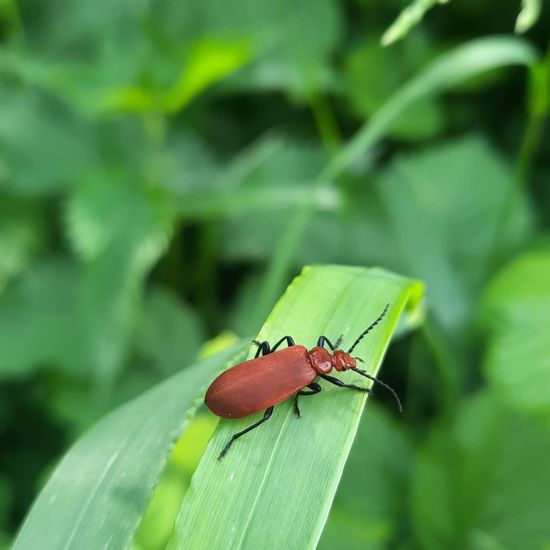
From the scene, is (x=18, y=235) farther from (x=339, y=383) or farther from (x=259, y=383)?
(x=339, y=383)

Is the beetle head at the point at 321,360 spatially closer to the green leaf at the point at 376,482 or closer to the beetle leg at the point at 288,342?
the beetle leg at the point at 288,342

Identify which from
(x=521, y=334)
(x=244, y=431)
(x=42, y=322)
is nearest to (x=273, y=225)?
(x=42, y=322)

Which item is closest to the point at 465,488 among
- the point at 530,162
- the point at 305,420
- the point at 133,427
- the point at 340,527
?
the point at 340,527

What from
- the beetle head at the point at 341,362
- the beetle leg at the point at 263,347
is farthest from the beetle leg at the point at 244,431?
the beetle head at the point at 341,362

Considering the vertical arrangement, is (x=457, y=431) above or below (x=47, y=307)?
below

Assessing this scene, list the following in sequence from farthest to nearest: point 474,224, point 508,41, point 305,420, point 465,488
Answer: point 474,224 → point 508,41 → point 465,488 → point 305,420

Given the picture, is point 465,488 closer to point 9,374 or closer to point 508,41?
point 508,41
